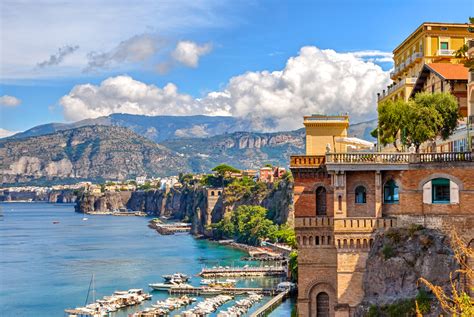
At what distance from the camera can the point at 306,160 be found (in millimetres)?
47875

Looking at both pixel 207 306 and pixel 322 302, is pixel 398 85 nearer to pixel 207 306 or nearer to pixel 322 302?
pixel 322 302

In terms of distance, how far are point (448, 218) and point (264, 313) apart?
156 feet

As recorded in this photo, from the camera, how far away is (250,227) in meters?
171

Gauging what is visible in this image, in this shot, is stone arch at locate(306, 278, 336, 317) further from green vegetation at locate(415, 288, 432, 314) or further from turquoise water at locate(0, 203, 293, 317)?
turquoise water at locate(0, 203, 293, 317)

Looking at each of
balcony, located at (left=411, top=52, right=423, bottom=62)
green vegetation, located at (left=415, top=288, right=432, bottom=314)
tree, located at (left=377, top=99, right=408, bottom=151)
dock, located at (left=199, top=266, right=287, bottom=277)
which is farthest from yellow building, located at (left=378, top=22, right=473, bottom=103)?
dock, located at (left=199, top=266, right=287, bottom=277)

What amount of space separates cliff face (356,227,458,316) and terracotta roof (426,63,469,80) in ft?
51.3

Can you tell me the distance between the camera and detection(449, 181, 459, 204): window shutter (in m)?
43.4

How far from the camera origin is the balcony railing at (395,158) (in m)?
43.6

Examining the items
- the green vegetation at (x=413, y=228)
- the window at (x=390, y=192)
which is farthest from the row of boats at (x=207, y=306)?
the green vegetation at (x=413, y=228)

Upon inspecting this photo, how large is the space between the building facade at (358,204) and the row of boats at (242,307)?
4129 centimetres

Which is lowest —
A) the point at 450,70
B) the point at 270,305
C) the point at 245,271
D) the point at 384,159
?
the point at 270,305

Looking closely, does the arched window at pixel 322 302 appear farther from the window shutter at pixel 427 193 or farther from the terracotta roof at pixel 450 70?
the terracotta roof at pixel 450 70

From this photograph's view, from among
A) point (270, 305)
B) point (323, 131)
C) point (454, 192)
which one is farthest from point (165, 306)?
point (454, 192)

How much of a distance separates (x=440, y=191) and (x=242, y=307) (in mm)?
53120
